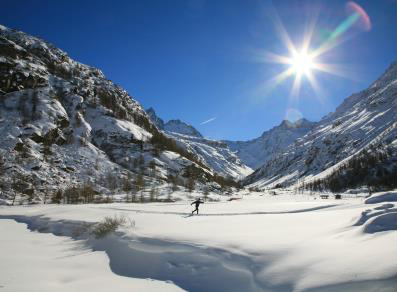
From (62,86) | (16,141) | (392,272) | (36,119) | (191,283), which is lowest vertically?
(191,283)

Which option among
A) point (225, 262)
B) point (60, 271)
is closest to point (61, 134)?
point (60, 271)

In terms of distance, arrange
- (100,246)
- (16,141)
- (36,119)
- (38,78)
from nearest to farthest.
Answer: (100,246) → (16,141) → (36,119) → (38,78)

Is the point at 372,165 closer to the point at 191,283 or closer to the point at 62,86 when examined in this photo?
the point at 62,86

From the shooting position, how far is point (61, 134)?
11988 centimetres

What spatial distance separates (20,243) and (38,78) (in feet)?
476

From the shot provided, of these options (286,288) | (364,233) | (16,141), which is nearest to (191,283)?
(286,288)

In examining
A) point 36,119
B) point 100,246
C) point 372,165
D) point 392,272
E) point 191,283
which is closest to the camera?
point 392,272

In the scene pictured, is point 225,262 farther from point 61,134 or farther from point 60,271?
point 61,134

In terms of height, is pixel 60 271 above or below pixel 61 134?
A: below

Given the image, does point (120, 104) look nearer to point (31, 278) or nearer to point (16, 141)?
point (16, 141)

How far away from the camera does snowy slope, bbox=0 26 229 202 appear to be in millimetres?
93000

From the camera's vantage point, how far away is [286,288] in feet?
32.3

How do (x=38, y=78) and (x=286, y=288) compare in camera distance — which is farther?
(x=38, y=78)

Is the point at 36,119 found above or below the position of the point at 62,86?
below
